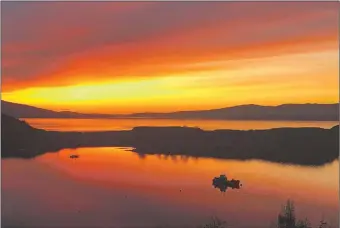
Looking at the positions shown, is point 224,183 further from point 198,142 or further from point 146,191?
point 146,191

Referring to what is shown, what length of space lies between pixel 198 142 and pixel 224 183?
1.39 meters

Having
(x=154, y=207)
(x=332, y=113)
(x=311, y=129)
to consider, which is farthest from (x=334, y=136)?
(x=154, y=207)

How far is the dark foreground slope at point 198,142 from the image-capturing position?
7.72 metres

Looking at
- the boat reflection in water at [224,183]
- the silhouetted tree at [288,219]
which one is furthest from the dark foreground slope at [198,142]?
the silhouetted tree at [288,219]

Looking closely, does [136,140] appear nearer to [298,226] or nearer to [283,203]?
[283,203]

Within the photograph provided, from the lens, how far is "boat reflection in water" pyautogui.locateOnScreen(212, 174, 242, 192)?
338 inches

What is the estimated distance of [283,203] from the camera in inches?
294

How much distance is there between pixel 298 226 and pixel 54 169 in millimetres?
5357

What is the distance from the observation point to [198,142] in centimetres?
970

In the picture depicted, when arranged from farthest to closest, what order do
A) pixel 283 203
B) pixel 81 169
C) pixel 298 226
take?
pixel 81 169, pixel 283 203, pixel 298 226

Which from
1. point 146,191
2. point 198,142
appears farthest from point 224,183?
point 146,191

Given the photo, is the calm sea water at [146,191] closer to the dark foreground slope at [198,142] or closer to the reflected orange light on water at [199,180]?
the reflected orange light on water at [199,180]

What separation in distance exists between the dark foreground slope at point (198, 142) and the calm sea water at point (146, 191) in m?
0.22

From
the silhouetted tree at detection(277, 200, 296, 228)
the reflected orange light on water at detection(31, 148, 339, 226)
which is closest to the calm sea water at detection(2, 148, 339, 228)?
the reflected orange light on water at detection(31, 148, 339, 226)
